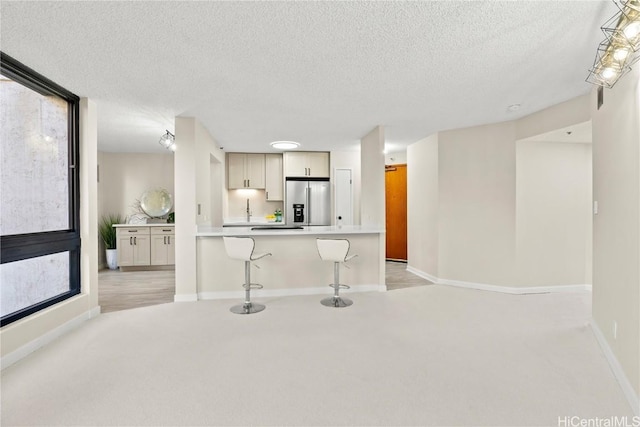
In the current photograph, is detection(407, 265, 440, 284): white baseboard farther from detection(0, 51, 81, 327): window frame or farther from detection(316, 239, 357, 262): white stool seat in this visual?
detection(0, 51, 81, 327): window frame

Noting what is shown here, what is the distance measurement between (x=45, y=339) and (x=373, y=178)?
14.0 ft

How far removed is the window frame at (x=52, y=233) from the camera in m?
2.62

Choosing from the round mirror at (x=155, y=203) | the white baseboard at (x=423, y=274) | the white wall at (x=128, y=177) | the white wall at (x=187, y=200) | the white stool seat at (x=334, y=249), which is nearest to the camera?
the white stool seat at (x=334, y=249)

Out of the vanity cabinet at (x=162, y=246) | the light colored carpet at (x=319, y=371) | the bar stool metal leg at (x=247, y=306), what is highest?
the vanity cabinet at (x=162, y=246)

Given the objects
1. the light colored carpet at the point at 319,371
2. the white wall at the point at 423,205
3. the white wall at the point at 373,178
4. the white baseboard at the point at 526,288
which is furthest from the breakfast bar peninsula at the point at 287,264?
the white baseboard at the point at 526,288

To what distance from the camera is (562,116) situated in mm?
3811

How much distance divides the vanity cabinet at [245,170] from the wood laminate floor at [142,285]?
220 centimetres

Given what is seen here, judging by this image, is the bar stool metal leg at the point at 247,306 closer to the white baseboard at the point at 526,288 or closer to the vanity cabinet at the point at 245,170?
the white baseboard at the point at 526,288

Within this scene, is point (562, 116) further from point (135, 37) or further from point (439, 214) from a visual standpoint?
point (135, 37)

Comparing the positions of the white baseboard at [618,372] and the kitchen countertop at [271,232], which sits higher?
the kitchen countertop at [271,232]

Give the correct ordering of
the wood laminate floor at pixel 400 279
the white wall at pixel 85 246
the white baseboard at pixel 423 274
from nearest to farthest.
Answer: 1. the white wall at pixel 85 246
2. the wood laminate floor at pixel 400 279
3. the white baseboard at pixel 423 274

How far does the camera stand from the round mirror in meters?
6.60

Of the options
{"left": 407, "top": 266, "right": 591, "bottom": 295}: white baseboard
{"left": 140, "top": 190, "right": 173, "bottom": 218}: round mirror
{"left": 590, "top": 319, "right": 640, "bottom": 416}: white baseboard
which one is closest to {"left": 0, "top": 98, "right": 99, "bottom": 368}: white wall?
{"left": 140, "top": 190, "right": 173, "bottom": 218}: round mirror

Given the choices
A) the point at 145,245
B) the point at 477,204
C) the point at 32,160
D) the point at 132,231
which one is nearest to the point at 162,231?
the point at 145,245
